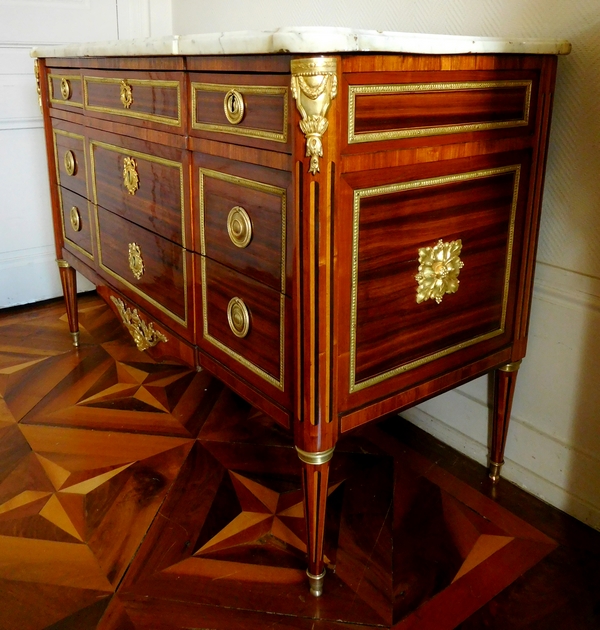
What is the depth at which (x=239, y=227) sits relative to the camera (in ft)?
2.77

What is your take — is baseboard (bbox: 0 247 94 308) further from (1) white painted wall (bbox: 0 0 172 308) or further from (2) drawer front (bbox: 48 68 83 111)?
(2) drawer front (bbox: 48 68 83 111)

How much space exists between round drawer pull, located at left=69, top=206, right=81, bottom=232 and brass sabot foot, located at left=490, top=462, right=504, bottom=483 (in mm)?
984

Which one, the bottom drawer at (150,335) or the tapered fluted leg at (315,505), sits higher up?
the bottom drawer at (150,335)

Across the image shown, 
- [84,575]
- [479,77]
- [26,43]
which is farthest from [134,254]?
[26,43]

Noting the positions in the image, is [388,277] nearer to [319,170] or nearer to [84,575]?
[319,170]

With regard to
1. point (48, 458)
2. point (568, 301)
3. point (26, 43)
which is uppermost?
point (26, 43)

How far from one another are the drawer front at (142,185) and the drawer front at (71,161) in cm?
7

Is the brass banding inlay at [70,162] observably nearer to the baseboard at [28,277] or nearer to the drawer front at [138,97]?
the drawer front at [138,97]

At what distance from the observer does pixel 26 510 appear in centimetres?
107

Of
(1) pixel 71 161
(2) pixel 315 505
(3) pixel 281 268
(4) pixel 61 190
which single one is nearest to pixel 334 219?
(3) pixel 281 268

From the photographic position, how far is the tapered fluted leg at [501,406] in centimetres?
105

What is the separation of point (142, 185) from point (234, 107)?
13.2 inches

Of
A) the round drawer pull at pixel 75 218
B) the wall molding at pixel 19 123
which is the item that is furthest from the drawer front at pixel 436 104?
the wall molding at pixel 19 123

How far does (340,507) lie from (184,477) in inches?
11.3
